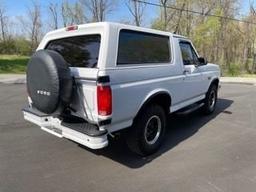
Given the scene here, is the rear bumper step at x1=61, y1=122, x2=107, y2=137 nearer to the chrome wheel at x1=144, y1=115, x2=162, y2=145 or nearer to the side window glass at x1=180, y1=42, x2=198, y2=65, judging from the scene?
the chrome wheel at x1=144, y1=115, x2=162, y2=145

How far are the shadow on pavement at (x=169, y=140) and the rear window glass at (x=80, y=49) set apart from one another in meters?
1.62

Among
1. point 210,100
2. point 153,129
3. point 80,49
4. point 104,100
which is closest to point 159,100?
point 153,129

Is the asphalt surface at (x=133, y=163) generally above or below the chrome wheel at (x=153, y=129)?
below

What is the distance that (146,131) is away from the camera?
4.63 m

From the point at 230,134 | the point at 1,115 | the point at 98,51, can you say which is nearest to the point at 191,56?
the point at 230,134

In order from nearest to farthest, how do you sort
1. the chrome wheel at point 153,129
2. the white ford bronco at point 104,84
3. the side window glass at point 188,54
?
the white ford bronco at point 104,84 < the chrome wheel at point 153,129 < the side window glass at point 188,54

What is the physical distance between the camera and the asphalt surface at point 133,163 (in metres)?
3.68

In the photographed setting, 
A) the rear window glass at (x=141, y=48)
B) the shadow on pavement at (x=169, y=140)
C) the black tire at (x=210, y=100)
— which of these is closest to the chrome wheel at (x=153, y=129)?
the shadow on pavement at (x=169, y=140)

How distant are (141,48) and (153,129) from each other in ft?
4.70

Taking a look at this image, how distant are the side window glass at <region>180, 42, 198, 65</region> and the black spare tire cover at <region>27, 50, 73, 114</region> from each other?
2810 mm

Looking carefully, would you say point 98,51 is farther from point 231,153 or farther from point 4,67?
point 4,67

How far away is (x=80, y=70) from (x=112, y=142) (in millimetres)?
1922

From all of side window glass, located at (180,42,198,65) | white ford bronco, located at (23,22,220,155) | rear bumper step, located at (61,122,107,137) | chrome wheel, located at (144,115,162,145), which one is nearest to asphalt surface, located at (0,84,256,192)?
chrome wheel, located at (144,115,162,145)

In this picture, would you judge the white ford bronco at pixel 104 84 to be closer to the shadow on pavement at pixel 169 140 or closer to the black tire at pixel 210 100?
the shadow on pavement at pixel 169 140
